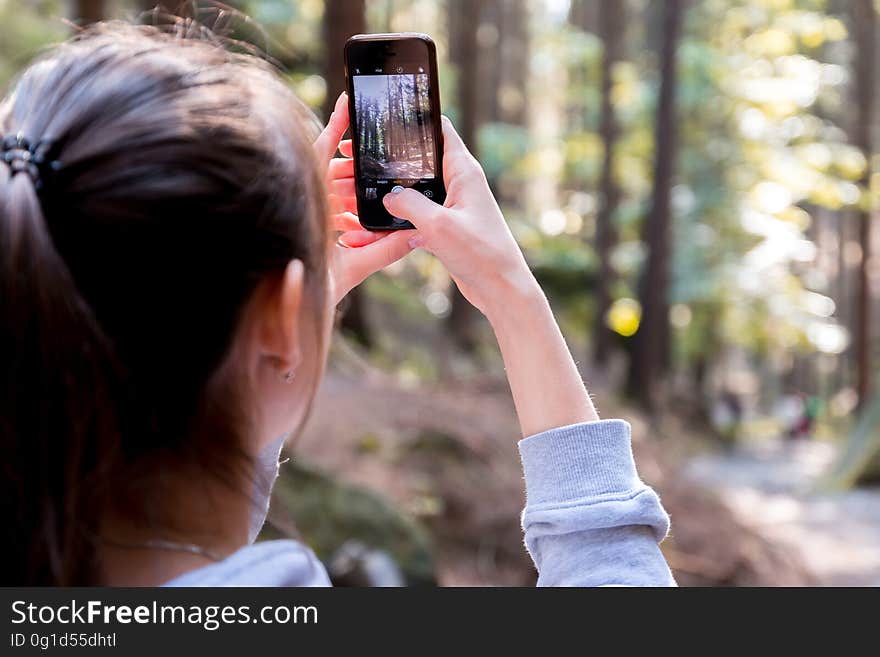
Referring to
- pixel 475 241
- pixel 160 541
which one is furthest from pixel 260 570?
pixel 475 241

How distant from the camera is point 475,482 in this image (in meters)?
8.63

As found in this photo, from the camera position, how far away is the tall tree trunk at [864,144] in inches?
916

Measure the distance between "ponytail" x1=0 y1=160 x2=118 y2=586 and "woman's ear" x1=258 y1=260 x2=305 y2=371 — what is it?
18 centimetres

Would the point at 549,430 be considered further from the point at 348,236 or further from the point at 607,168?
the point at 607,168

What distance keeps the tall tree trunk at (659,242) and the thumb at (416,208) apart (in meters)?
18.6

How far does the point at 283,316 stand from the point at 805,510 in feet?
51.5

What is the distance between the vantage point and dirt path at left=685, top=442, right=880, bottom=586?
12.1 meters

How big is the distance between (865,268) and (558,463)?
78.0 ft

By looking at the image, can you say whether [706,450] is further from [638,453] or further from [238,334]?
[238,334]

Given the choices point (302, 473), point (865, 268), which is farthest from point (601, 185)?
point (302, 473)

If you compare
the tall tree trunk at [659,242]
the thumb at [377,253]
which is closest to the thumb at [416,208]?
the thumb at [377,253]

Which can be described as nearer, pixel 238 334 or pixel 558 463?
pixel 238 334

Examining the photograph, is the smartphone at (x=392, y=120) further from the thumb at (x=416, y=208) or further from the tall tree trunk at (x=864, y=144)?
the tall tree trunk at (x=864, y=144)

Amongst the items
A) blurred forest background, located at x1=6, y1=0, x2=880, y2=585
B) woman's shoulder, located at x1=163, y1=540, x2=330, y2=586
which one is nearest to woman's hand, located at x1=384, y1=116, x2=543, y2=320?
woman's shoulder, located at x1=163, y1=540, x2=330, y2=586
